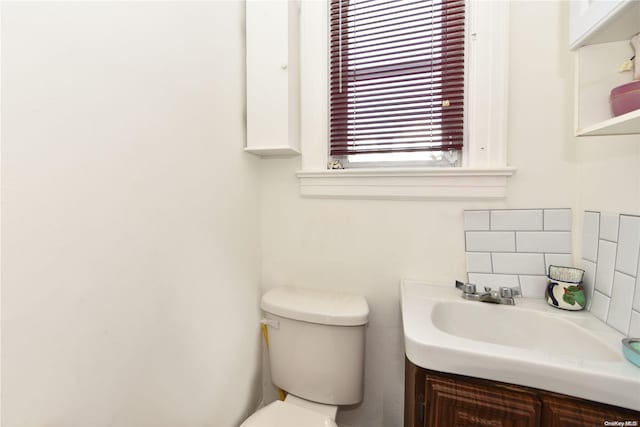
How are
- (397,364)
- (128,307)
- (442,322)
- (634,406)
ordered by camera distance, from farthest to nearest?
(397,364) → (442,322) → (128,307) → (634,406)

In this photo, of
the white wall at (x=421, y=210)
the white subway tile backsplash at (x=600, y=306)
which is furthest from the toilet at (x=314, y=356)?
the white subway tile backsplash at (x=600, y=306)

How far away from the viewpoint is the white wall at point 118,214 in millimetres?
441

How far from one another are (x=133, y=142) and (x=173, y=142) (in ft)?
0.40

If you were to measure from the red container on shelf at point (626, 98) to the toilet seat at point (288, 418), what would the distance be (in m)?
1.21

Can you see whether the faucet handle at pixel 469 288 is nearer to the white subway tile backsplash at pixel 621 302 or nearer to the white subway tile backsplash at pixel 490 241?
the white subway tile backsplash at pixel 490 241

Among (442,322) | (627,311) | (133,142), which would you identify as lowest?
(442,322)

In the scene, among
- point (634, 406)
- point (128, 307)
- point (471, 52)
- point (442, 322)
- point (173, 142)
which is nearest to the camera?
point (634, 406)

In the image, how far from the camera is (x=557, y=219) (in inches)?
36.5

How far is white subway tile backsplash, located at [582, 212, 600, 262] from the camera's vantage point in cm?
82

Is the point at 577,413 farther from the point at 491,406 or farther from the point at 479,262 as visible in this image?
the point at 479,262

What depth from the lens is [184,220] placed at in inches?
30.5

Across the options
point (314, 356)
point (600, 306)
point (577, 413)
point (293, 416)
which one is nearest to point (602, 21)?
point (600, 306)

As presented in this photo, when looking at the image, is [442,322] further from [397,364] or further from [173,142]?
[173,142]

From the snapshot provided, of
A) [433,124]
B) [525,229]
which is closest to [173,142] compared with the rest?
[433,124]
